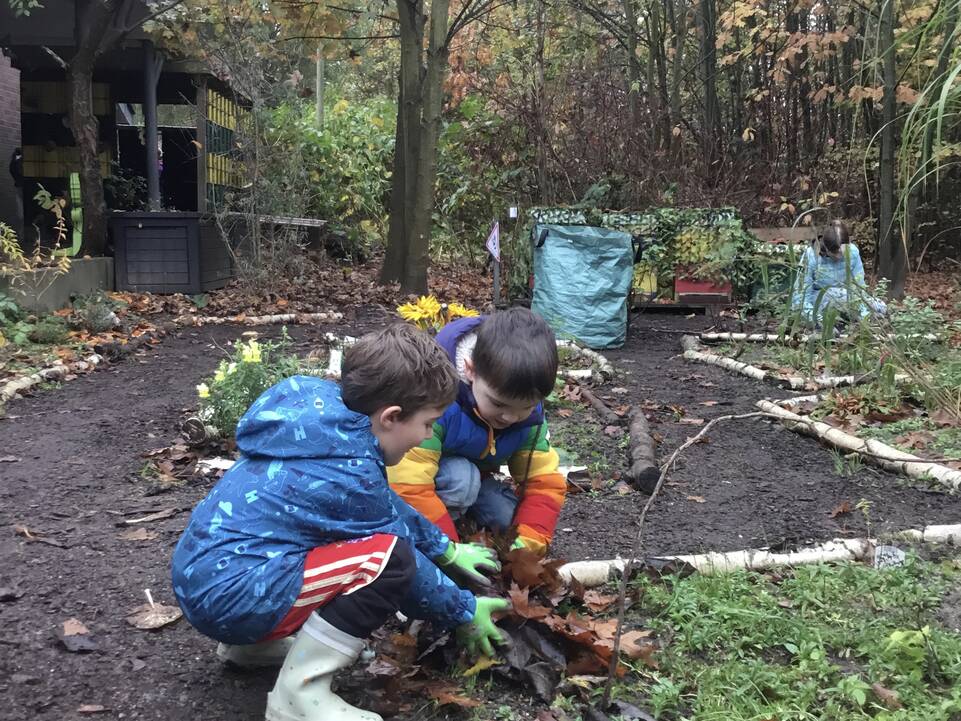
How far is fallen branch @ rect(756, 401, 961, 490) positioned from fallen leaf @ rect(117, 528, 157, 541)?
2305 mm

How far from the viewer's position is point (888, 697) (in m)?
1.91

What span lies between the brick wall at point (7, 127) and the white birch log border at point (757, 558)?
1401 cm

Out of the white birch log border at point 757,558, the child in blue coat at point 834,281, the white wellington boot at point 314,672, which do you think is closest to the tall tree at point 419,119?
the child in blue coat at point 834,281

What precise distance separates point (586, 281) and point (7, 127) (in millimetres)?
11793

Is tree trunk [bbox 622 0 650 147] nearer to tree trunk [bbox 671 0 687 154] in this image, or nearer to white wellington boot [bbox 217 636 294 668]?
tree trunk [bbox 671 0 687 154]

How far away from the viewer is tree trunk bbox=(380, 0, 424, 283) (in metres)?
10.3

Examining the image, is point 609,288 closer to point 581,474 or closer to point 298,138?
point 581,474

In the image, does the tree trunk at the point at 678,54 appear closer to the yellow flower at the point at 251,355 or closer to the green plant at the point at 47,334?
the green plant at the point at 47,334

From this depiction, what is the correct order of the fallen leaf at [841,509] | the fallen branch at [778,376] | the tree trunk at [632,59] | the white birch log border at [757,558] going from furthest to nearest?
1. the tree trunk at [632,59]
2. the fallen branch at [778,376]
3. the fallen leaf at [841,509]
4. the white birch log border at [757,558]

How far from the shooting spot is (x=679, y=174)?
11.7m

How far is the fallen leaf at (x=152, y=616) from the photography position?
236 centimetres

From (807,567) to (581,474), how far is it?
1.35 m

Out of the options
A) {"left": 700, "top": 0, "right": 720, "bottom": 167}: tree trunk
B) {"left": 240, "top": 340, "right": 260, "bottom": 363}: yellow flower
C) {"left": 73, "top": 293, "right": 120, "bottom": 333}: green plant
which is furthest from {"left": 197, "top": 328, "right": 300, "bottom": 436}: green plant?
{"left": 700, "top": 0, "right": 720, "bottom": 167}: tree trunk

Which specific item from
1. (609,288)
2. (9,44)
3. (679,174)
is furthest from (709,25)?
(9,44)
